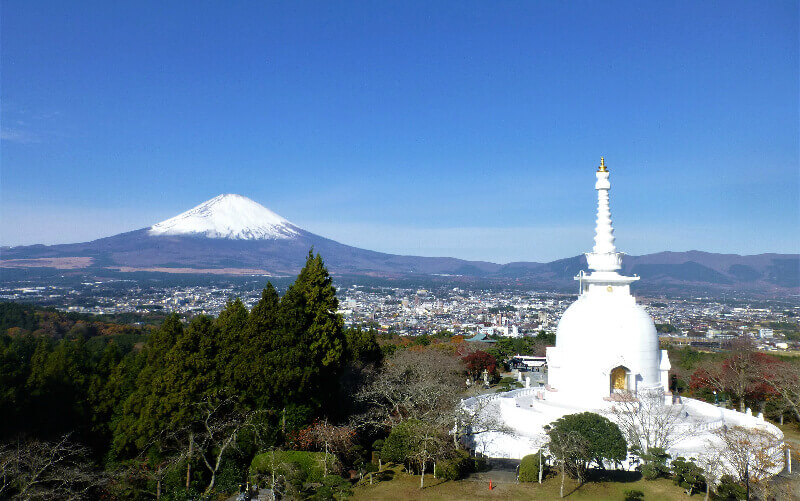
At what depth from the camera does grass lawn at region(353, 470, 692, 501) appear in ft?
52.9

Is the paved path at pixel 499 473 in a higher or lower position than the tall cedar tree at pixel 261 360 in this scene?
lower

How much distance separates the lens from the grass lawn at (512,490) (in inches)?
635

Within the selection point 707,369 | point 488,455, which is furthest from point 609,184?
point 707,369

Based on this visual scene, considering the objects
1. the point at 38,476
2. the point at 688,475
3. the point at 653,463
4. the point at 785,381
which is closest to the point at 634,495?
the point at 653,463

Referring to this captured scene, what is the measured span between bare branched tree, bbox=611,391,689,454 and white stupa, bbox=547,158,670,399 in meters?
0.93

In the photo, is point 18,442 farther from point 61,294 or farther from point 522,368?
point 61,294

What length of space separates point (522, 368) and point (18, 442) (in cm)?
3358

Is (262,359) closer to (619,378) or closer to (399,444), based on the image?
(399,444)

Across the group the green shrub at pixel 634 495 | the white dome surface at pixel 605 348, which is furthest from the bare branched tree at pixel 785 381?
the green shrub at pixel 634 495

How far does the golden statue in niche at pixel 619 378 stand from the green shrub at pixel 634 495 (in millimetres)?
5100

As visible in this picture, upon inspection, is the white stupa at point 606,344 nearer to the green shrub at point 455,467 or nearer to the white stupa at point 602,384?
the white stupa at point 602,384

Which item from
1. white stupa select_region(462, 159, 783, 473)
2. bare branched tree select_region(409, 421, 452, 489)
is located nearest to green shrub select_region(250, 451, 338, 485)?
bare branched tree select_region(409, 421, 452, 489)

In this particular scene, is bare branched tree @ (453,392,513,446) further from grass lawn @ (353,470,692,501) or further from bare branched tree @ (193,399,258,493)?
bare branched tree @ (193,399,258,493)

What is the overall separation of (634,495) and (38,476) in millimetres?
15954
